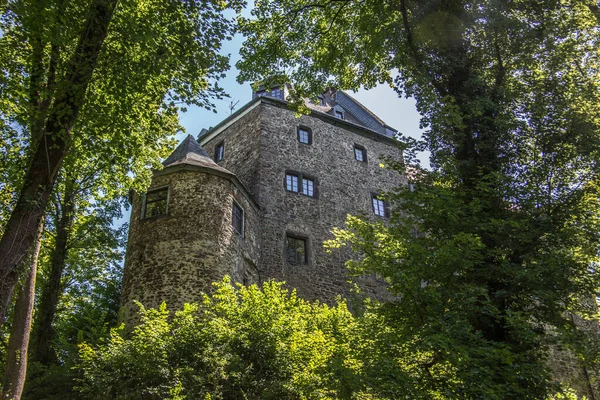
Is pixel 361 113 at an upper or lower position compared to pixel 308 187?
upper

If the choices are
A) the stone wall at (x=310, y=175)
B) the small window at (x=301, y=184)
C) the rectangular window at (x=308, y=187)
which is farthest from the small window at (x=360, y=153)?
the rectangular window at (x=308, y=187)

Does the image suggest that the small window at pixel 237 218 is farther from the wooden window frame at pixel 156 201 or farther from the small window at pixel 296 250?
the small window at pixel 296 250

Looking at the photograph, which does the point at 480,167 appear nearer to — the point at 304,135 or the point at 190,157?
the point at 190,157

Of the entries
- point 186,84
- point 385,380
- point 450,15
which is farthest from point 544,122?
point 186,84

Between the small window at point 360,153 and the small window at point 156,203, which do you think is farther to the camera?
the small window at point 360,153

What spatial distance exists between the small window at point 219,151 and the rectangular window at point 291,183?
3907 mm

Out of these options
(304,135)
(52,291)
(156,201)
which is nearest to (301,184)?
(304,135)

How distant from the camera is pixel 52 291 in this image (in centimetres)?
1602

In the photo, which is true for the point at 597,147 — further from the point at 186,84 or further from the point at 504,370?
the point at 186,84

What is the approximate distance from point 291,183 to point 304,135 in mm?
2987

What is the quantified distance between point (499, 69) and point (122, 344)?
464 inches

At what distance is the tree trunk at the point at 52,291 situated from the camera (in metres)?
15.6

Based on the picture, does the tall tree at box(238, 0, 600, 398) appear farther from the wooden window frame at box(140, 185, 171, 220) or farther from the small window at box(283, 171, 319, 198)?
the small window at box(283, 171, 319, 198)

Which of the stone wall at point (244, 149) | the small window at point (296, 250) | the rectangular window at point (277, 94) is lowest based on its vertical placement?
the small window at point (296, 250)
